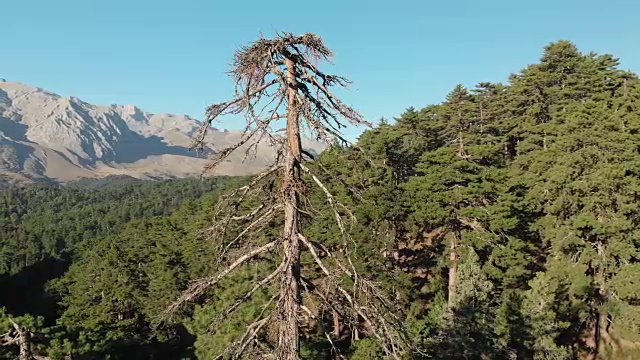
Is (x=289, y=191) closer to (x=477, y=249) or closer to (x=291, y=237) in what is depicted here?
(x=291, y=237)

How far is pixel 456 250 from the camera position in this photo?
29141 mm

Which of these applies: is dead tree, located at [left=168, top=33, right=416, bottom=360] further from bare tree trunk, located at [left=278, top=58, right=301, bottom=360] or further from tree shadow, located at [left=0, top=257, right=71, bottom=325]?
tree shadow, located at [left=0, top=257, right=71, bottom=325]

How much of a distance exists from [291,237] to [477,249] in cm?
2455

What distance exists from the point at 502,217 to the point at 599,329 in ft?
27.8

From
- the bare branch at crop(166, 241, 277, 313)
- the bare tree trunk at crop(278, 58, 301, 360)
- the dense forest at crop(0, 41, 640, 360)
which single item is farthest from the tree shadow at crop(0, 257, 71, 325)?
the bare tree trunk at crop(278, 58, 301, 360)

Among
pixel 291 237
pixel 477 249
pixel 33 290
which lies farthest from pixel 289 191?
pixel 33 290

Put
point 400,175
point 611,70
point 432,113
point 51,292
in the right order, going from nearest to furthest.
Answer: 1. point 611,70
2. point 400,175
3. point 432,113
4. point 51,292

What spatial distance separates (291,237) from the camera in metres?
6.88

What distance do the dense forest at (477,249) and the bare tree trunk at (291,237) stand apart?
1.33 ft

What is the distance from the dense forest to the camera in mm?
19953

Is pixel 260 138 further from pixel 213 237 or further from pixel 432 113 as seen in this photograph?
pixel 432 113

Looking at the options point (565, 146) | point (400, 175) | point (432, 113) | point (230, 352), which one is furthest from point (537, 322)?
point (432, 113)

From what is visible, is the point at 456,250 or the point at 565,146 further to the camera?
the point at 456,250

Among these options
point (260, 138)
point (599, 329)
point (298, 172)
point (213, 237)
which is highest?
point (260, 138)
